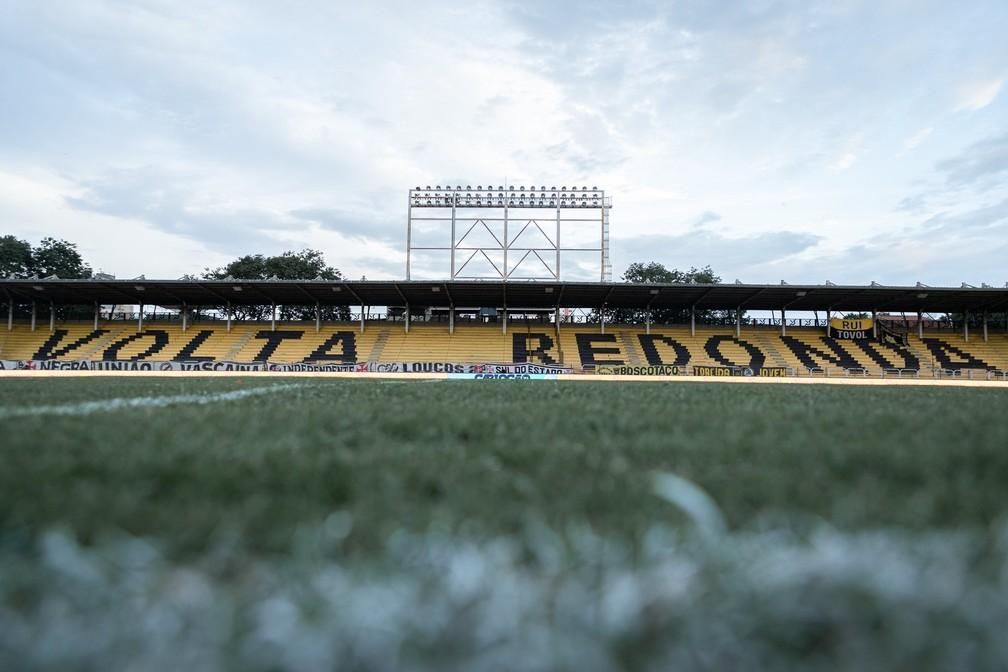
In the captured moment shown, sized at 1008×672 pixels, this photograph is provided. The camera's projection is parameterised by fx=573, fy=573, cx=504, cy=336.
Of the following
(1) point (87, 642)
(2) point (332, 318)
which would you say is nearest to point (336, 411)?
(1) point (87, 642)

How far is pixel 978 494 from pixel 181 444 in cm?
238

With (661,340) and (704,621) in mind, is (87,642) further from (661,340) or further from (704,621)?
(661,340)

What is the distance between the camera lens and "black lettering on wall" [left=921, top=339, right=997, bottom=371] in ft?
84.2

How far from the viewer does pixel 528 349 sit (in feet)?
88.0

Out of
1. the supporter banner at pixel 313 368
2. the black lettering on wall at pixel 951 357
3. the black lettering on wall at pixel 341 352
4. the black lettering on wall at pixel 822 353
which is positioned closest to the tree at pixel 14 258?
the black lettering on wall at pixel 341 352

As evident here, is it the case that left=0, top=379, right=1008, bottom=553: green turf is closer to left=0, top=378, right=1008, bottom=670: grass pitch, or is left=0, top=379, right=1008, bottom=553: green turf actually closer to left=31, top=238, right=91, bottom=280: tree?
left=0, top=378, right=1008, bottom=670: grass pitch

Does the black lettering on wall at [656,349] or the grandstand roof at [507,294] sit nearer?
the grandstand roof at [507,294]

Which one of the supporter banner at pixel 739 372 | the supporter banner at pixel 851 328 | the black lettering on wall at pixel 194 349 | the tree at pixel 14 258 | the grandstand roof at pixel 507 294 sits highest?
the tree at pixel 14 258

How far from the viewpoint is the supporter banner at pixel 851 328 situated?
93.8ft

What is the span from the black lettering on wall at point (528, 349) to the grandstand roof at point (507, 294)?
1.74 meters

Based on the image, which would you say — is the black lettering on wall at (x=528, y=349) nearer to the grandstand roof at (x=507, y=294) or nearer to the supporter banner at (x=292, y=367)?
the grandstand roof at (x=507, y=294)

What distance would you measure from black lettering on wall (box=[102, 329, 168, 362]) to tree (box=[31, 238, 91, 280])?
2219cm

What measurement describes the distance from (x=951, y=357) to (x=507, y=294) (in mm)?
20750

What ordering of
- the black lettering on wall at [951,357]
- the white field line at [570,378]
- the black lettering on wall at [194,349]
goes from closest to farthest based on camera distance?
the white field line at [570,378], the black lettering on wall at [194,349], the black lettering on wall at [951,357]
